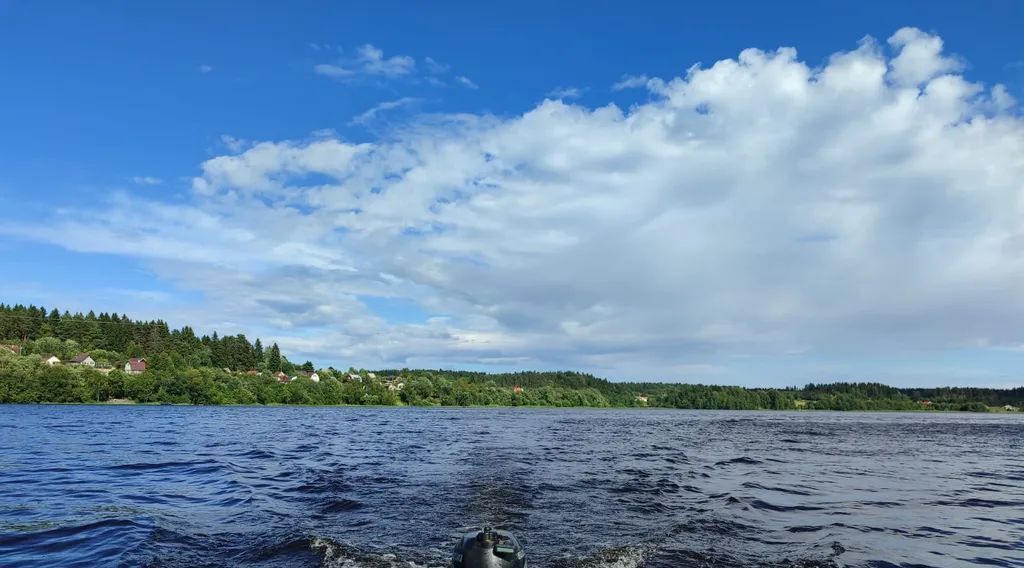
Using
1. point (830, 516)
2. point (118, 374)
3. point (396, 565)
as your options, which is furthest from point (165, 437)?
point (118, 374)

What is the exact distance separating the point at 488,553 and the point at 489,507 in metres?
9.17

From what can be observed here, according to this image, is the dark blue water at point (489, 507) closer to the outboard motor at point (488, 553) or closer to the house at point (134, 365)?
the outboard motor at point (488, 553)

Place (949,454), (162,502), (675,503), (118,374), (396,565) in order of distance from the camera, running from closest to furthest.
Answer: (396,565), (162,502), (675,503), (949,454), (118,374)

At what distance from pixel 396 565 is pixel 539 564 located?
8.53 feet

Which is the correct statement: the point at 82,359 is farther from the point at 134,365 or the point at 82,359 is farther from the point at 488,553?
the point at 488,553

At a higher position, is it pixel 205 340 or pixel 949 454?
pixel 205 340

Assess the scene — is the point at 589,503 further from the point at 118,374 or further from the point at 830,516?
the point at 118,374

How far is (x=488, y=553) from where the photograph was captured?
813 centimetres

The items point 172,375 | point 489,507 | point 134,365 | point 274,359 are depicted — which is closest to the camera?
point 489,507

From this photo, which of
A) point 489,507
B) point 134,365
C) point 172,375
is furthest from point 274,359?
point 489,507

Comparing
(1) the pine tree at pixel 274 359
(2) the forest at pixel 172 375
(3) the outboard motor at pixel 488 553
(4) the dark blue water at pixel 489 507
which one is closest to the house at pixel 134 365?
(2) the forest at pixel 172 375

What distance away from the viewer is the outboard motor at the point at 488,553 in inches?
320

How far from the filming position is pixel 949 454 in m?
40.7

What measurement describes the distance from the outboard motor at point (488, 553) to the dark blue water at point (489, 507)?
10.7ft
